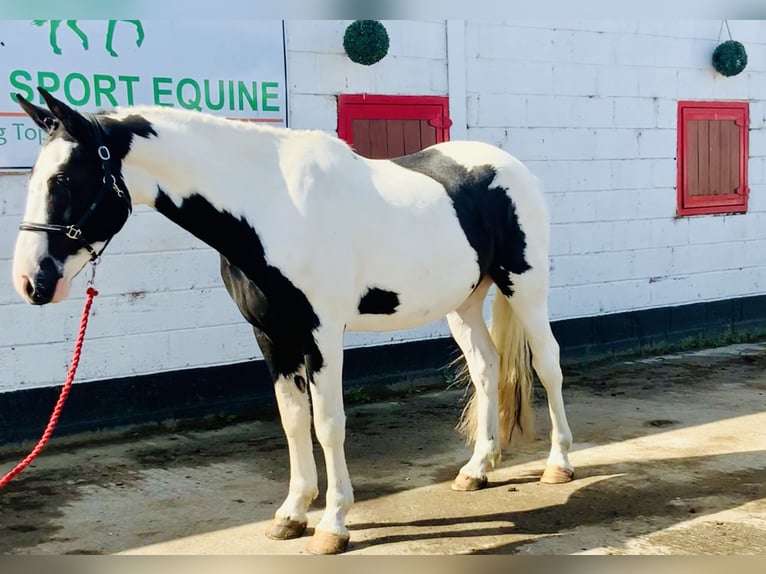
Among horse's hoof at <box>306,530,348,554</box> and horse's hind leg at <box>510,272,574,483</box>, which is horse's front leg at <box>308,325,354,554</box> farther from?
horse's hind leg at <box>510,272,574,483</box>

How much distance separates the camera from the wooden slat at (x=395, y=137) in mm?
5398

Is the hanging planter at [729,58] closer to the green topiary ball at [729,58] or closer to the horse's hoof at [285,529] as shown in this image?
the green topiary ball at [729,58]

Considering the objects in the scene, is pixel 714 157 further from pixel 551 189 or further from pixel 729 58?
pixel 551 189

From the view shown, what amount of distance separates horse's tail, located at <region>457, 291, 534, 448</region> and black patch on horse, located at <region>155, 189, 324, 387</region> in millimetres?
1203

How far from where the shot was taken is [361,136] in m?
5.32

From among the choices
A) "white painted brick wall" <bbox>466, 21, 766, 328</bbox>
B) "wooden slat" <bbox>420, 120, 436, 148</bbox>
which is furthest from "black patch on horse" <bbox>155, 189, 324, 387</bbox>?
"white painted brick wall" <bbox>466, 21, 766, 328</bbox>

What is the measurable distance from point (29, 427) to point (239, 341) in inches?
49.1

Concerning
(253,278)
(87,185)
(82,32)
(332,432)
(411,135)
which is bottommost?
(332,432)

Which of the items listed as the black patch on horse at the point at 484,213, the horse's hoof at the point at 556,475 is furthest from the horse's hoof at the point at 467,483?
the black patch on horse at the point at 484,213

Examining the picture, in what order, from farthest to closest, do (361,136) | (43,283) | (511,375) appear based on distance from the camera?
(361,136)
(511,375)
(43,283)

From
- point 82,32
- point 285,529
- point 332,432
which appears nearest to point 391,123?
point 82,32

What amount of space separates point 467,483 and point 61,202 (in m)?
2.04

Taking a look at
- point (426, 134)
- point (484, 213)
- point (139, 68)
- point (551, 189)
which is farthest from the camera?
point (551, 189)

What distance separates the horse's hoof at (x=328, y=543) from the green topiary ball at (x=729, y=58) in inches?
216
